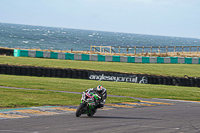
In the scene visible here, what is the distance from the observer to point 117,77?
29781 mm

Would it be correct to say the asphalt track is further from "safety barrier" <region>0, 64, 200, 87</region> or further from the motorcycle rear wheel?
"safety barrier" <region>0, 64, 200, 87</region>

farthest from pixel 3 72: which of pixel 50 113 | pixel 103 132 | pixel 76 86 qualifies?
pixel 103 132

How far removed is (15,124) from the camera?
10016 millimetres

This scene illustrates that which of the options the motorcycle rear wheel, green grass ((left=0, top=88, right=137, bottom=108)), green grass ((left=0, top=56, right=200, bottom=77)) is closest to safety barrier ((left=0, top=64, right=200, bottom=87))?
green grass ((left=0, top=56, right=200, bottom=77))

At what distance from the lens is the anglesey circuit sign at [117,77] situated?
29.2m

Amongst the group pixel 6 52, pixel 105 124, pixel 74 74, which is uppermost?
pixel 6 52

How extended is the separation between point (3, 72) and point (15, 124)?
20.7 metres

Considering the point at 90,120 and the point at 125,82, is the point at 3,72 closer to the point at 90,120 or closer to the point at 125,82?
the point at 125,82

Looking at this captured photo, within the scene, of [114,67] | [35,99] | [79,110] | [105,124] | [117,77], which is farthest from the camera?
[114,67]

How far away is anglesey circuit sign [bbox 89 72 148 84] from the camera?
95.9 ft

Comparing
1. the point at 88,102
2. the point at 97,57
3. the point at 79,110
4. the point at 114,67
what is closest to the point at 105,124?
the point at 88,102

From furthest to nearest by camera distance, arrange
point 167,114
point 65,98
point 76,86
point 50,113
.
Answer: point 76,86, point 65,98, point 167,114, point 50,113

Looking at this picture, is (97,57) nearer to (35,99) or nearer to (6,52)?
(6,52)

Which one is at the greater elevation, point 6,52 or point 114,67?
point 6,52
